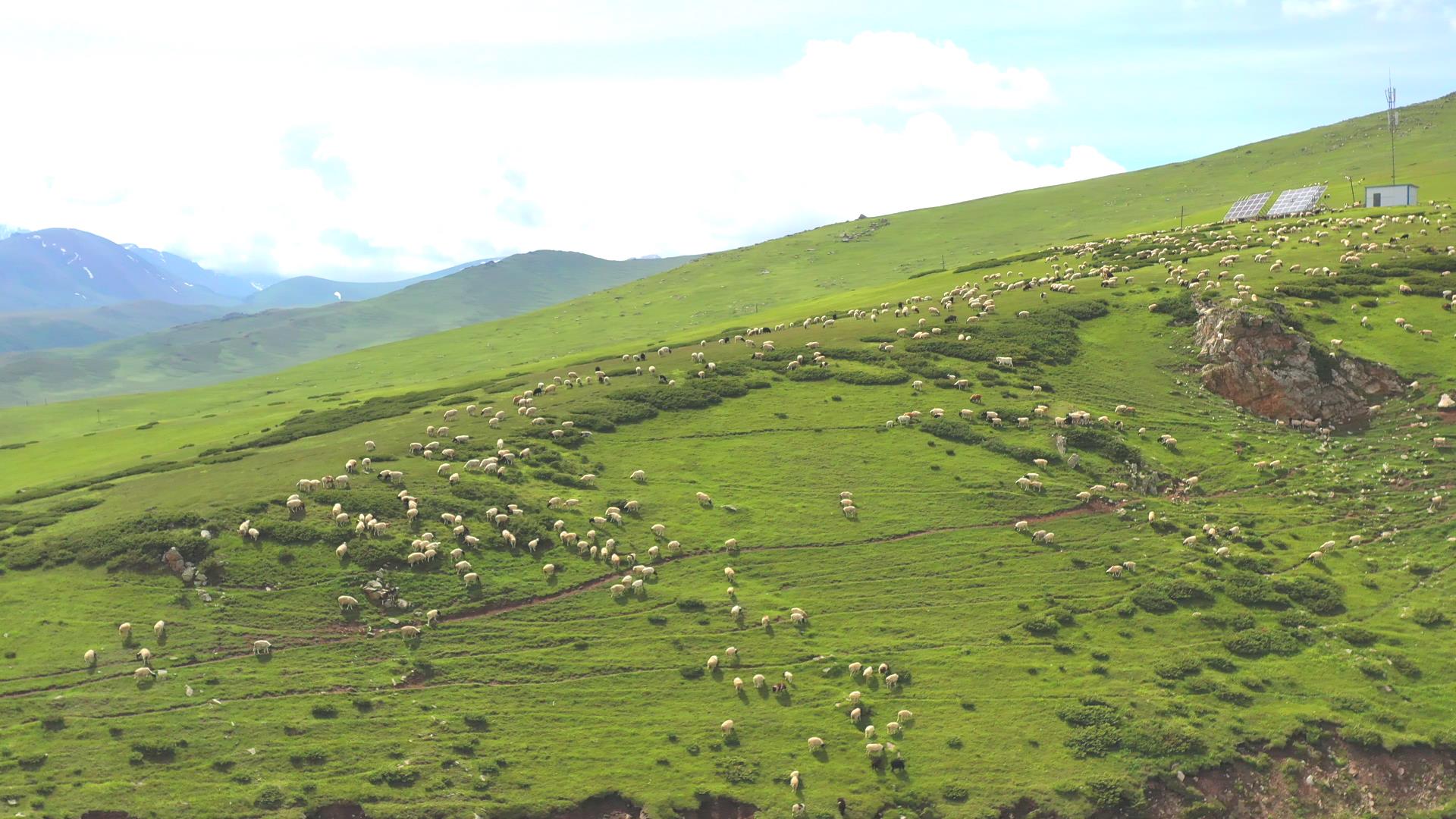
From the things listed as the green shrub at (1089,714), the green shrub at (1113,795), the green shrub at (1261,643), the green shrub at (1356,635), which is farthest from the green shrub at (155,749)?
the green shrub at (1356,635)

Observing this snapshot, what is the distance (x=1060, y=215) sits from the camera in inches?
7367

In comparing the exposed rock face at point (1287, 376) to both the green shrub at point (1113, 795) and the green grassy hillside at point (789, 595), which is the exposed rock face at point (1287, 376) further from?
the green shrub at point (1113, 795)

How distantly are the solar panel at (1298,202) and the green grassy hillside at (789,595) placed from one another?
39677 mm

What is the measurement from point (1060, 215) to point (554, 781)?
A: 171 m

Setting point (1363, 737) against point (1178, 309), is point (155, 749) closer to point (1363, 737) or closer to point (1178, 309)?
point (1363, 737)

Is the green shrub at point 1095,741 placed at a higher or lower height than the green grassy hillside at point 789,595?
lower

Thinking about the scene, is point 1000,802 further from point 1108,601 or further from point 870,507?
point 870,507

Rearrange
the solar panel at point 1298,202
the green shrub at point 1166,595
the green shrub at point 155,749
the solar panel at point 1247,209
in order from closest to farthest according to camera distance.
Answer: the green shrub at point 155,749, the green shrub at point 1166,595, the solar panel at point 1298,202, the solar panel at point 1247,209

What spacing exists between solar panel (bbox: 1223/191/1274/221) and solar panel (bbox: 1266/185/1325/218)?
4.76 feet

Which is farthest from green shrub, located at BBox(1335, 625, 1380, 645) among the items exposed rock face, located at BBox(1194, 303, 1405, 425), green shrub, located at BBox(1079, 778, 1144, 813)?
exposed rock face, located at BBox(1194, 303, 1405, 425)

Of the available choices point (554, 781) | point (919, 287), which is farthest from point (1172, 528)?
point (919, 287)

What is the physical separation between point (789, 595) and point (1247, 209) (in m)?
105

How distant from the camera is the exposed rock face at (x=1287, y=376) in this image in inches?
2778

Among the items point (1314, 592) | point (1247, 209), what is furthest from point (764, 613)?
point (1247, 209)
